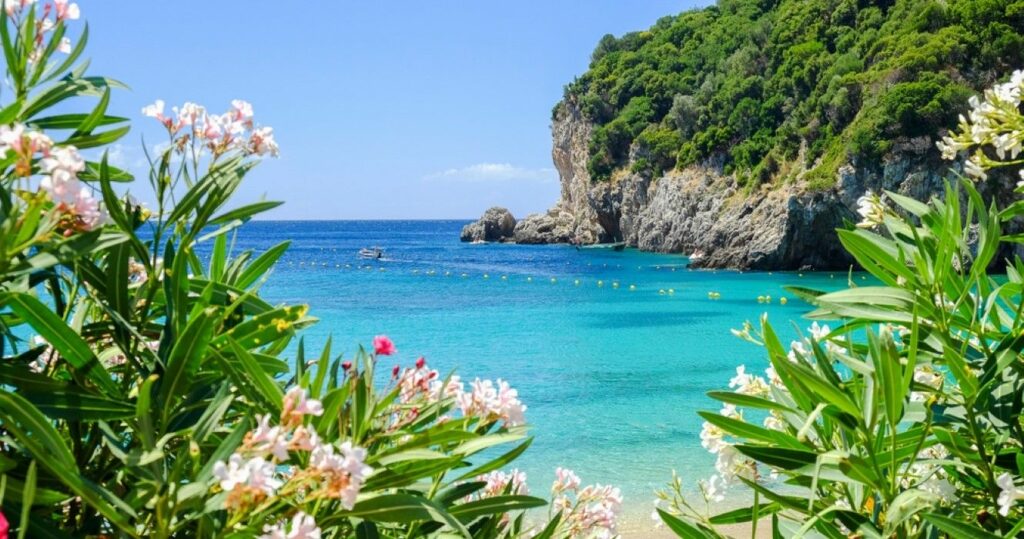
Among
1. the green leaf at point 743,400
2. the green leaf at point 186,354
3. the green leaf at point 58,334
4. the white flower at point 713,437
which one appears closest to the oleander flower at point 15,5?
the green leaf at point 58,334

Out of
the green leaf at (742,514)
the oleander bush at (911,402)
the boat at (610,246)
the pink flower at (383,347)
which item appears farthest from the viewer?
the boat at (610,246)

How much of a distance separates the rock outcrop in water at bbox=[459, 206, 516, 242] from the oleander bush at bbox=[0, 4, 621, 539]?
67277mm

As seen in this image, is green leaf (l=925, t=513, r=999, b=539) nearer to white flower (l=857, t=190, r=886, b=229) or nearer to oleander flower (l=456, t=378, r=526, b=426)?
oleander flower (l=456, t=378, r=526, b=426)

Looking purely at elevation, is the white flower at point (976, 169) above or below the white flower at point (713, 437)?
above

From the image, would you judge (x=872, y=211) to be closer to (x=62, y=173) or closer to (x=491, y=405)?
(x=491, y=405)

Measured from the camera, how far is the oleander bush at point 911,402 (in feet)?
4.09

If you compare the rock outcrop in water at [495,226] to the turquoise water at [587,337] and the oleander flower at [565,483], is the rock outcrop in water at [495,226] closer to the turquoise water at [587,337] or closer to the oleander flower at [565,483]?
the turquoise water at [587,337]

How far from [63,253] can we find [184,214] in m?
0.37

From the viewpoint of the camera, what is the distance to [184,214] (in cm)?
122

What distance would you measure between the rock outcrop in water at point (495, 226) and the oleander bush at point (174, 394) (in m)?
67.3

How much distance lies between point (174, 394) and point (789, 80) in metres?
43.1

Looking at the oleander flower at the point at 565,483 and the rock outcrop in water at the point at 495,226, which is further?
the rock outcrop in water at the point at 495,226

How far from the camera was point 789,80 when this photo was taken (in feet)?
133

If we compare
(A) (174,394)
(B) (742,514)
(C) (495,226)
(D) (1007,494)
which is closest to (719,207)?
(C) (495,226)
